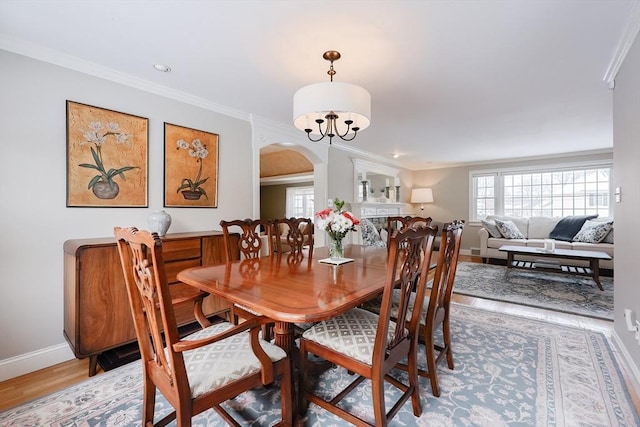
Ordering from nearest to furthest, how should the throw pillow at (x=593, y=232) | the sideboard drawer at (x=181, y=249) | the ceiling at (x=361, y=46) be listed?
the ceiling at (x=361, y=46), the sideboard drawer at (x=181, y=249), the throw pillow at (x=593, y=232)

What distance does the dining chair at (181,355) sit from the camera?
1001 millimetres

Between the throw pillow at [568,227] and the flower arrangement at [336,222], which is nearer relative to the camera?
the flower arrangement at [336,222]

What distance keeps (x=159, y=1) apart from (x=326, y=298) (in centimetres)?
183

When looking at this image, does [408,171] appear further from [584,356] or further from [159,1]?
[159,1]

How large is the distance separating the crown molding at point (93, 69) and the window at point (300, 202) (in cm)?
467

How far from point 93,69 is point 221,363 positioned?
8.19 ft

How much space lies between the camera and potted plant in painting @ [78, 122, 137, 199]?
7.45 feet

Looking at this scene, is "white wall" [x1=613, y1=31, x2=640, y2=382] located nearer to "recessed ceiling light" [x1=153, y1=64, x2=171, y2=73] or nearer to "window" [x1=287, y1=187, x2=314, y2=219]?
"recessed ceiling light" [x1=153, y1=64, x2=171, y2=73]

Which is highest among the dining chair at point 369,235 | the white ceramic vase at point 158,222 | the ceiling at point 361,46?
the ceiling at point 361,46

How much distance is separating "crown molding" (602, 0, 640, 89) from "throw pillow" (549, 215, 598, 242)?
3.90 m

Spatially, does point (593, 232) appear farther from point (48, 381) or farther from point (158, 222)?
point (48, 381)

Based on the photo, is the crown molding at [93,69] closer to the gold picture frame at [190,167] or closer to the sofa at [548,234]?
the gold picture frame at [190,167]

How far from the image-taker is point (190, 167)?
2.92 metres

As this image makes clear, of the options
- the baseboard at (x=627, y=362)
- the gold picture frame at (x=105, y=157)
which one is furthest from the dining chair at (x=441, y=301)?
the gold picture frame at (x=105, y=157)
